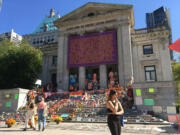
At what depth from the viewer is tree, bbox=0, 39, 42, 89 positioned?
786 inches

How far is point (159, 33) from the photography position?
937 inches

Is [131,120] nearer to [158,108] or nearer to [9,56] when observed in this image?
[158,108]

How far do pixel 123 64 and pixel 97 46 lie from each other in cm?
516

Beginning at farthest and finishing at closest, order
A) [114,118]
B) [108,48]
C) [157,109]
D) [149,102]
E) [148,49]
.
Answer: [148,49] < [108,48] < [149,102] < [157,109] < [114,118]

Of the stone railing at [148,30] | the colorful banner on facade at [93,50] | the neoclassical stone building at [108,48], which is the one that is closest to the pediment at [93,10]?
the neoclassical stone building at [108,48]

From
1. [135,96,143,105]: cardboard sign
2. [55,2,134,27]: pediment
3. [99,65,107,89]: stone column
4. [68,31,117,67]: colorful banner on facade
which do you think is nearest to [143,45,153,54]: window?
[68,31,117,67]: colorful banner on facade

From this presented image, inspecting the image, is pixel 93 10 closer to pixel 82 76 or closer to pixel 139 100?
pixel 82 76

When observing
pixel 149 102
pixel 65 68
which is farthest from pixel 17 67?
pixel 149 102

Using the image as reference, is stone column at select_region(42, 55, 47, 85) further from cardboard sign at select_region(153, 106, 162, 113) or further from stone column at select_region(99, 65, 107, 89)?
cardboard sign at select_region(153, 106, 162, 113)

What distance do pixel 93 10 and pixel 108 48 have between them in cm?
821

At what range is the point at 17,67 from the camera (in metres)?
20.4

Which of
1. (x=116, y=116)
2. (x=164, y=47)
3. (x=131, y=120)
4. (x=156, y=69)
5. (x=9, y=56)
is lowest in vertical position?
(x=131, y=120)

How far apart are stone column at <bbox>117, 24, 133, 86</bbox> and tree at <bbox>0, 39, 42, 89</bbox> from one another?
506 inches

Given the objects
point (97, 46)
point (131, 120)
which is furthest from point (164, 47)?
point (131, 120)
